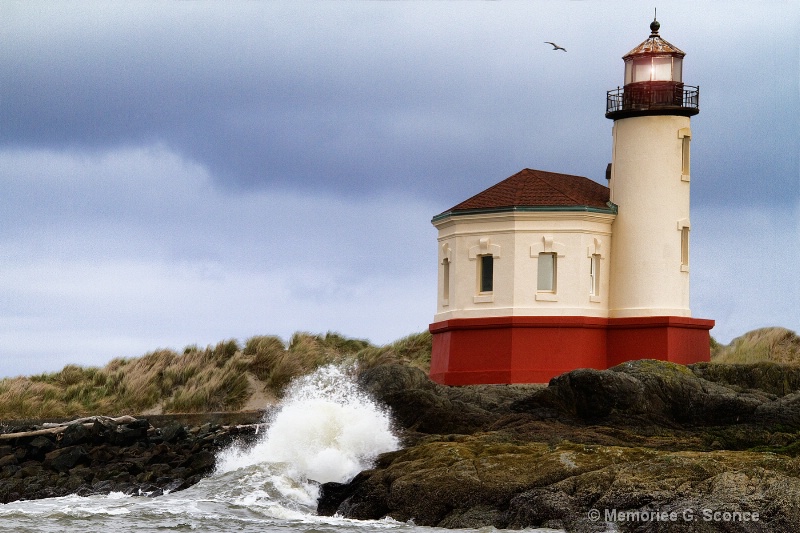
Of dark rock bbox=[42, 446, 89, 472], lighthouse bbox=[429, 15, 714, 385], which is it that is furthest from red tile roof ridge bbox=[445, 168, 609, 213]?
dark rock bbox=[42, 446, 89, 472]

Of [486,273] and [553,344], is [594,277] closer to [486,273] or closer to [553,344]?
[553,344]

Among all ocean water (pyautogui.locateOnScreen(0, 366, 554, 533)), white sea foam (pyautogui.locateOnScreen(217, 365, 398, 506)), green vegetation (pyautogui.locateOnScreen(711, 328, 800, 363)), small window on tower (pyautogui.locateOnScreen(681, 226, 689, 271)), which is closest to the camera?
ocean water (pyautogui.locateOnScreen(0, 366, 554, 533))

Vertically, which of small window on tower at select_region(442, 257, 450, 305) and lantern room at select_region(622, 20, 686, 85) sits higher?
lantern room at select_region(622, 20, 686, 85)

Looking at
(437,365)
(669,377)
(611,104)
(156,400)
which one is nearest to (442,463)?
(669,377)

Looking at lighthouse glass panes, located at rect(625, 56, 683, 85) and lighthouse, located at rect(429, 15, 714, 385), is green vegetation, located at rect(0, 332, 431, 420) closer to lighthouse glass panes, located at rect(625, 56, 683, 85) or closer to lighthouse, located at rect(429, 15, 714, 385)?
lighthouse, located at rect(429, 15, 714, 385)

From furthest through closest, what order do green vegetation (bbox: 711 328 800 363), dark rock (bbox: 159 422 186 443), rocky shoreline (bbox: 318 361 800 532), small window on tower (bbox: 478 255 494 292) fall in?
green vegetation (bbox: 711 328 800 363) < small window on tower (bbox: 478 255 494 292) < dark rock (bbox: 159 422 186 443) < rocky shoreline (bbox: 318 361 800 532)

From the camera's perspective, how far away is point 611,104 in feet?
74.1

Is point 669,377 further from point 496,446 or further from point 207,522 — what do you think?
point 207,522

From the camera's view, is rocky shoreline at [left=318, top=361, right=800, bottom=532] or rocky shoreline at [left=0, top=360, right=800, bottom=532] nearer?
rocky shoreline at [left=318, top=361, right=800, bottom=532]

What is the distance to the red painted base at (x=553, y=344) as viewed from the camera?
21.5m

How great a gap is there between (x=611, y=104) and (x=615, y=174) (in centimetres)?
116

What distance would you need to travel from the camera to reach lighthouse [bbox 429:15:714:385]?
21656 mm

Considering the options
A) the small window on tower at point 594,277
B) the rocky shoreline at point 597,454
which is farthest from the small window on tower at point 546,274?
the rocky shoreline at point 597,454

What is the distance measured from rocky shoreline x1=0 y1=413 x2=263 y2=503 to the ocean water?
1.27ft
